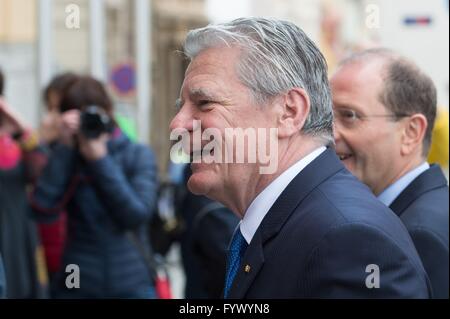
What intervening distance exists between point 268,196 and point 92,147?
2512mm

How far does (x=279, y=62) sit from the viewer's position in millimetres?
2139

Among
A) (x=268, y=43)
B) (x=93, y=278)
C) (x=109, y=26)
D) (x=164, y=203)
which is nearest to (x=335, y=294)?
(x=268, y=43)

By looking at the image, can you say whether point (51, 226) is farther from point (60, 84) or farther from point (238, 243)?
point (238, 243)

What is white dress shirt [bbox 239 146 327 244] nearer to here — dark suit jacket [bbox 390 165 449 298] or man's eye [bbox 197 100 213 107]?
man's eye [bbox 197 100 213 107]

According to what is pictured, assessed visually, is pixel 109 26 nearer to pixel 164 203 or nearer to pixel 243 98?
pixel 164 203

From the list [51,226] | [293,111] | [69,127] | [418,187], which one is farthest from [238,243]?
[51,226]

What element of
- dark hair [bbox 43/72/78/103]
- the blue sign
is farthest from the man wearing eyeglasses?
the blue sign

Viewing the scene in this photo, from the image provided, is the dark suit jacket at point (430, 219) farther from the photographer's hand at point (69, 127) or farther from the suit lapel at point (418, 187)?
the photographer's hand at point (69, 127)

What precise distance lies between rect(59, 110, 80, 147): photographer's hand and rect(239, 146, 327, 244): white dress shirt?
8.53 feet

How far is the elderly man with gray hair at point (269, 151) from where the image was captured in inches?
77.7

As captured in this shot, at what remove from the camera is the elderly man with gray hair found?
1.97m

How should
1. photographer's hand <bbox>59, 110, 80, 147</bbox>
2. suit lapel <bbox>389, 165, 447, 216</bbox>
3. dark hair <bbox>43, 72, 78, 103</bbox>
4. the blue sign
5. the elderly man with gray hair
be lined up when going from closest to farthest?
1. the elderly man with gray hair
2. suit lapel <bbox>389, 165, 447, 216</bbox>
3. photographer's hand <bbox>59, 110, 80, 147</bbox>
4. dark hair <bbox>43, 72, 78, 103</bbox>
5. the blue sign
